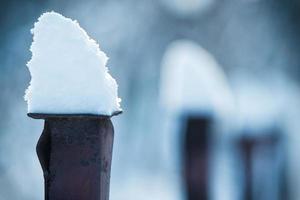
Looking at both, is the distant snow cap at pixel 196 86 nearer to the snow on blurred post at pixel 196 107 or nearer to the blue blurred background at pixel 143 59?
the snow on blurred post at pixel 196 107

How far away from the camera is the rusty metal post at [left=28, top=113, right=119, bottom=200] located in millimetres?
2857

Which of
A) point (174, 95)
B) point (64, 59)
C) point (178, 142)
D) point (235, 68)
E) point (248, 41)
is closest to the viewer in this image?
point (178, 142)

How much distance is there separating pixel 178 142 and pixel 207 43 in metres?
13.4

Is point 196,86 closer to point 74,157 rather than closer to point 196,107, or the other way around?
point 196,107

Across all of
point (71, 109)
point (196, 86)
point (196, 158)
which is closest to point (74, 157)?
point (71, 109)

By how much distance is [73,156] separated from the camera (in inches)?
113

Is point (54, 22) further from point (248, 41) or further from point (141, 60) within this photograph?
point (248, 41)

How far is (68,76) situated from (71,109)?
122mm

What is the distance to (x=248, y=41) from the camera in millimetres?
16812

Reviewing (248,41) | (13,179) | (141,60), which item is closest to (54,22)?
(13,179)

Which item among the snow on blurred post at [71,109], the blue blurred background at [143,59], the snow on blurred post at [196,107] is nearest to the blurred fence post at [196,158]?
the snow on blurred post at [196,107]

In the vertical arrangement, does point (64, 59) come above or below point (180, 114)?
above

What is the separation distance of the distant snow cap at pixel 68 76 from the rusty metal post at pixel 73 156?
43mm

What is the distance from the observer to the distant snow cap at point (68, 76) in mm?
2859
